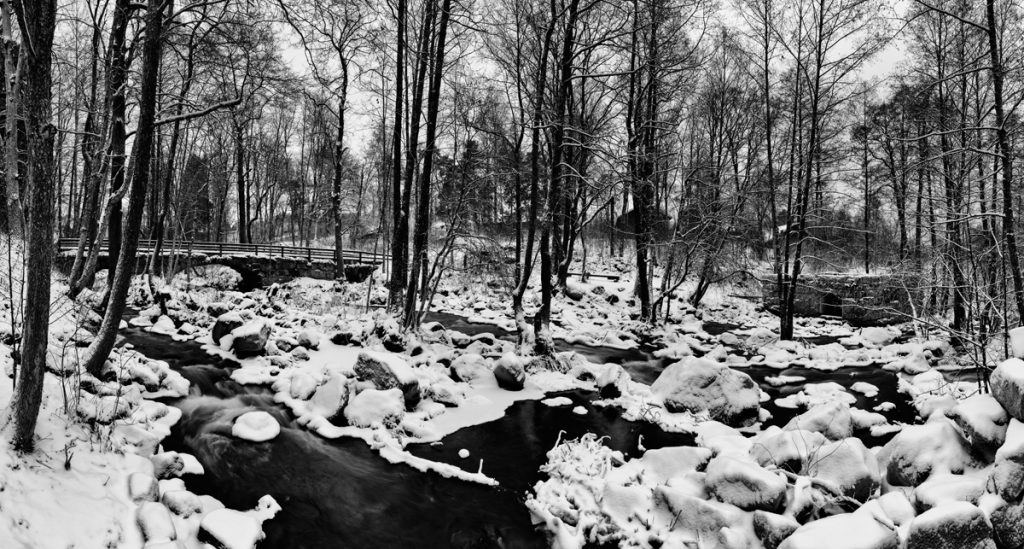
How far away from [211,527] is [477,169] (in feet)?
55.1

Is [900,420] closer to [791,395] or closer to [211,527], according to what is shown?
[791,395]

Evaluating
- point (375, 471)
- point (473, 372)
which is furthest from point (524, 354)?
point (375, 471)

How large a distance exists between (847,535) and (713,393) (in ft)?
15.9

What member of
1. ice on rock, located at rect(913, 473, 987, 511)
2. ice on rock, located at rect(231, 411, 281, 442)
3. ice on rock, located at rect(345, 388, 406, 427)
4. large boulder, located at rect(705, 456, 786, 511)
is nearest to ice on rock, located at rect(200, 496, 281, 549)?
ice on rock, located at rect(231, 411, 281, 442)

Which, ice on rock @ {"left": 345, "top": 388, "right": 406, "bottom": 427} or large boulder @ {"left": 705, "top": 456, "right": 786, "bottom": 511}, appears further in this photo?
ice on rock @ {"left": 345, "top": 388, "right": 406, "bottom": 427}

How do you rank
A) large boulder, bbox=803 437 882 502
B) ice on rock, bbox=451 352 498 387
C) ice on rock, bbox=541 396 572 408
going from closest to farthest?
large boulder, bbox=803 437 882 502 → ice on rock, bbox=541 396 572 408 → ice on rock, bbox=451 352 498 387

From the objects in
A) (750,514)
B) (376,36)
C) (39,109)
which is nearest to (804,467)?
(750,514)

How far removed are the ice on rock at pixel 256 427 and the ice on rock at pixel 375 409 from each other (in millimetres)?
1072

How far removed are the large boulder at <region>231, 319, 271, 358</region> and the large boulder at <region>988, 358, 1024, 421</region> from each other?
11.7 metres

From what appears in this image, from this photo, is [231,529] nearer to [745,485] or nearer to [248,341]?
[745,485]

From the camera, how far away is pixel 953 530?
4.01 m

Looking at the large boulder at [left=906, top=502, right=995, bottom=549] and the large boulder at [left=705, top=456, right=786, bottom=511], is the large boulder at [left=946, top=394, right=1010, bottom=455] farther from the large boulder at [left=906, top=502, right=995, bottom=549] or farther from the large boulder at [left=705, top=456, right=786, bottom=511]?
the large boulder at [left=705, top=456, right=786, bottom=511]

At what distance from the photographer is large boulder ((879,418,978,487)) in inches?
197

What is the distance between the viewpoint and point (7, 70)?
4.06m
